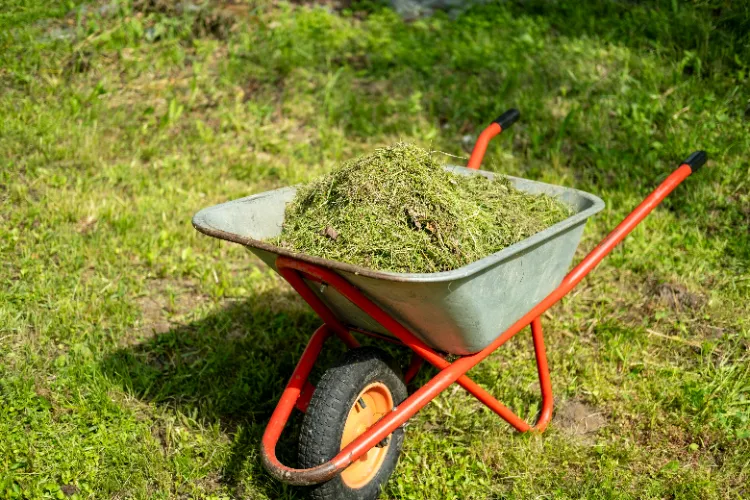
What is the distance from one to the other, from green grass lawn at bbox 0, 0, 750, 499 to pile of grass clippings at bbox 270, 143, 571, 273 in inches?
37.1

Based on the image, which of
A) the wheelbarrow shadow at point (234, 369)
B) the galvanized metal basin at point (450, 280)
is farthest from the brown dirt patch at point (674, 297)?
the wheelbarrow shadow at point (234, 369)

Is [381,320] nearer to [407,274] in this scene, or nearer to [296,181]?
[407,274]

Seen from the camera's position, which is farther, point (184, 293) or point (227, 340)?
point (184, 293)

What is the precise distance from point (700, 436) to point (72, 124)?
414cm

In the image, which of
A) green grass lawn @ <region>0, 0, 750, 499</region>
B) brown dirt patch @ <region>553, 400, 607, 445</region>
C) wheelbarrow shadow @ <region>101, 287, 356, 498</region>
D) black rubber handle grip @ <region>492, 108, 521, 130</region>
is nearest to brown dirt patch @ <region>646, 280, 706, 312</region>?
green grass lawn @ <region>0, 0, 750, 499</region>

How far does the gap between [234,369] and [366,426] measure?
891mm

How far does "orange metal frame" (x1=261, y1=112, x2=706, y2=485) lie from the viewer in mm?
2174

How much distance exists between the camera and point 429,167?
8.32ft

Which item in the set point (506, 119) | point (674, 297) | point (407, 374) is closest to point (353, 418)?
point (407, 374)

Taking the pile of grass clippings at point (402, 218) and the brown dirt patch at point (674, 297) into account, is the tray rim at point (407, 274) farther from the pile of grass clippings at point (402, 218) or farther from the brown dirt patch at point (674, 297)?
the brown dirt patch at point (674, 297)

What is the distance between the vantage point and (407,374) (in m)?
2.89

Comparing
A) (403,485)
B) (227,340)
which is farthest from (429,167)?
(227,340)

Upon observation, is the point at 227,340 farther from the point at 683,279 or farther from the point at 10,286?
the point at 683,279

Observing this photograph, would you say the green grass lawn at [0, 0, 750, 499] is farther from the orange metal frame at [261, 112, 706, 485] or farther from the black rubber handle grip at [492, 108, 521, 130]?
the black rubber handle grip at [492, 108, 521, 130]
